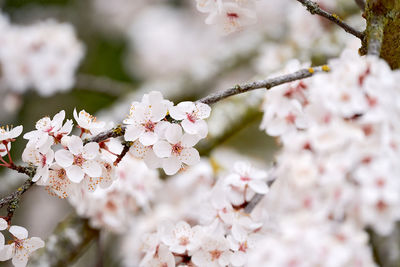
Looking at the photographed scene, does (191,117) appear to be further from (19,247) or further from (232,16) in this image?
(19,247)

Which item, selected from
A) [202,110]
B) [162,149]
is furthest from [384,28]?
[162,149]

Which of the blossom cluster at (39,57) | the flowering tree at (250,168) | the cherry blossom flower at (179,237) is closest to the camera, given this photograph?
the flowering tree at (250,168)

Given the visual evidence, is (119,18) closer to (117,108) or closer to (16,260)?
(117,108)

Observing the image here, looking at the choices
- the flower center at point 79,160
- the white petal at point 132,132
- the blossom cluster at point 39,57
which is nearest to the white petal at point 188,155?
the white petal at point 132,132

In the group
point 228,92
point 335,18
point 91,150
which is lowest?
point 91,150

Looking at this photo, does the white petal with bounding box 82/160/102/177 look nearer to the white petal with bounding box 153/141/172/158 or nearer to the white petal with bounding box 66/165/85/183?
the white petal with bounding box 66/165/85/183

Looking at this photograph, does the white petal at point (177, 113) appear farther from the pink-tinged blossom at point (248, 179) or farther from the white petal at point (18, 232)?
the white petal at point (18, 232)
